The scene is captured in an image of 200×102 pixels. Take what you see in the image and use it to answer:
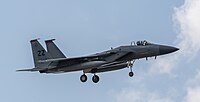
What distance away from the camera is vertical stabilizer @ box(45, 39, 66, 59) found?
57688 millimetres

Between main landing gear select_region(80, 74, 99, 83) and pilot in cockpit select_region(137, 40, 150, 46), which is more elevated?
pilot in cockpit select_region(137, 40, 150, 46)

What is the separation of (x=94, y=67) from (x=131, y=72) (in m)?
3.62

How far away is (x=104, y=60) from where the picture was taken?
2115 inches

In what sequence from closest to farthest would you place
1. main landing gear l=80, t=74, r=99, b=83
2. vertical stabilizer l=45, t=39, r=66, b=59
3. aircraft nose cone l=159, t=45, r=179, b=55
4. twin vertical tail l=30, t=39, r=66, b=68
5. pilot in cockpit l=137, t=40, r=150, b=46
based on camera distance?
aircraft nose cone l=159, t=45, r=179, b=55 < pilot in cockpit l=137, t=40, r=150, b=46 < main landing gear l=80, t=74, r=99, b=83 < twin vertical tail l=30, t=39, r=66, b=68 < vertical stabilizer l=45, t=39, r=66, b=59

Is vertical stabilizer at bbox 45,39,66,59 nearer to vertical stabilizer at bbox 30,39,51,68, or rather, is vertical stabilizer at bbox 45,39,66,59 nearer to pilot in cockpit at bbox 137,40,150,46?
vertical stabilizer at bbox 30,39,51,68

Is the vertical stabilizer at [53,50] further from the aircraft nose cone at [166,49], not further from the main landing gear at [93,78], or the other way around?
the aircraft nose cone at [166,49]

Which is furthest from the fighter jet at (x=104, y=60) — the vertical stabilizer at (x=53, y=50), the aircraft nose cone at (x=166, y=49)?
the vertical stabilizer at (x=53, y=50)

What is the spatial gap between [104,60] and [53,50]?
6.58 m

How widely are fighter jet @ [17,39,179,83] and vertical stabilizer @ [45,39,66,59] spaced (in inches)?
40.5

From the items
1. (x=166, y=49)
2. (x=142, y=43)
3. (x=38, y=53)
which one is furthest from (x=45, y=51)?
(x=166, y=49)

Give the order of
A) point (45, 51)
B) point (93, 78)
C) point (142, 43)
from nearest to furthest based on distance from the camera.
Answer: point (142, 43), point (93, 78), point (45, 51)

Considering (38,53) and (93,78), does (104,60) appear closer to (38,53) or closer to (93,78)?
(93,78)

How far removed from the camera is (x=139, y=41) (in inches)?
2108

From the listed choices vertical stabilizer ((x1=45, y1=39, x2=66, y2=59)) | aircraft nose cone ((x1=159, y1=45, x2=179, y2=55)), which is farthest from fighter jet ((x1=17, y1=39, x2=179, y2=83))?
vertical stabilizer ((x1=45, y1=39, x2=66, y2=59))
